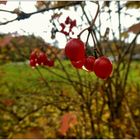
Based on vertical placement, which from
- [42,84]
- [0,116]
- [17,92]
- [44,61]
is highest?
[44,61]

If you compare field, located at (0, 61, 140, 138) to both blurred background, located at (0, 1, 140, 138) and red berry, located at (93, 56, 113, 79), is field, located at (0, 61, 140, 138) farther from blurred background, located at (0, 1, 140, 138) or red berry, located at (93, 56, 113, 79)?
red berry, located at (93, 56, 113, 79)

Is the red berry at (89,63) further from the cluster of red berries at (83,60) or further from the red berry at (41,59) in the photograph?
the red berry at (41,59)

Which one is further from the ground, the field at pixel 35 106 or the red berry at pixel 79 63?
the red berry at pixel 79 63

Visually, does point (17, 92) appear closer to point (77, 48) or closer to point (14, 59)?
point (14, 59)

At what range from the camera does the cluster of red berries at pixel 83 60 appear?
784 mm

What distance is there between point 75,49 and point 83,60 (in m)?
0.05

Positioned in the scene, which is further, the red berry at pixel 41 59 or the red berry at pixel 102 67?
the red berry at pixel 41 59

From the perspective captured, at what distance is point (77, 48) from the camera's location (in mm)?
776

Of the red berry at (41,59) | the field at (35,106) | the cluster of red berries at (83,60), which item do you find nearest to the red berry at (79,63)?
the cluster of red berries at (83,60)

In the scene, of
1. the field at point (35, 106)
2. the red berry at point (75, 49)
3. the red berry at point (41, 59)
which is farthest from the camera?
the field at point (35, 106)

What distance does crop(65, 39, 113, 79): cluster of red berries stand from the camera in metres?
0.78

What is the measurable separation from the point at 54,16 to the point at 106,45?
63cm

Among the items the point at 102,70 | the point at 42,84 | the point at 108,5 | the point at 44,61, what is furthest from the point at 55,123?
the point at 102,70

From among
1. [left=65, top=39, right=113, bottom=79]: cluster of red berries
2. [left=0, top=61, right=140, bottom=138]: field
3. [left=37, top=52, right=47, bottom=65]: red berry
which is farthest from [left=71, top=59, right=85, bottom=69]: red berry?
[left=0, top=61, right=140, bottom=138]: field
